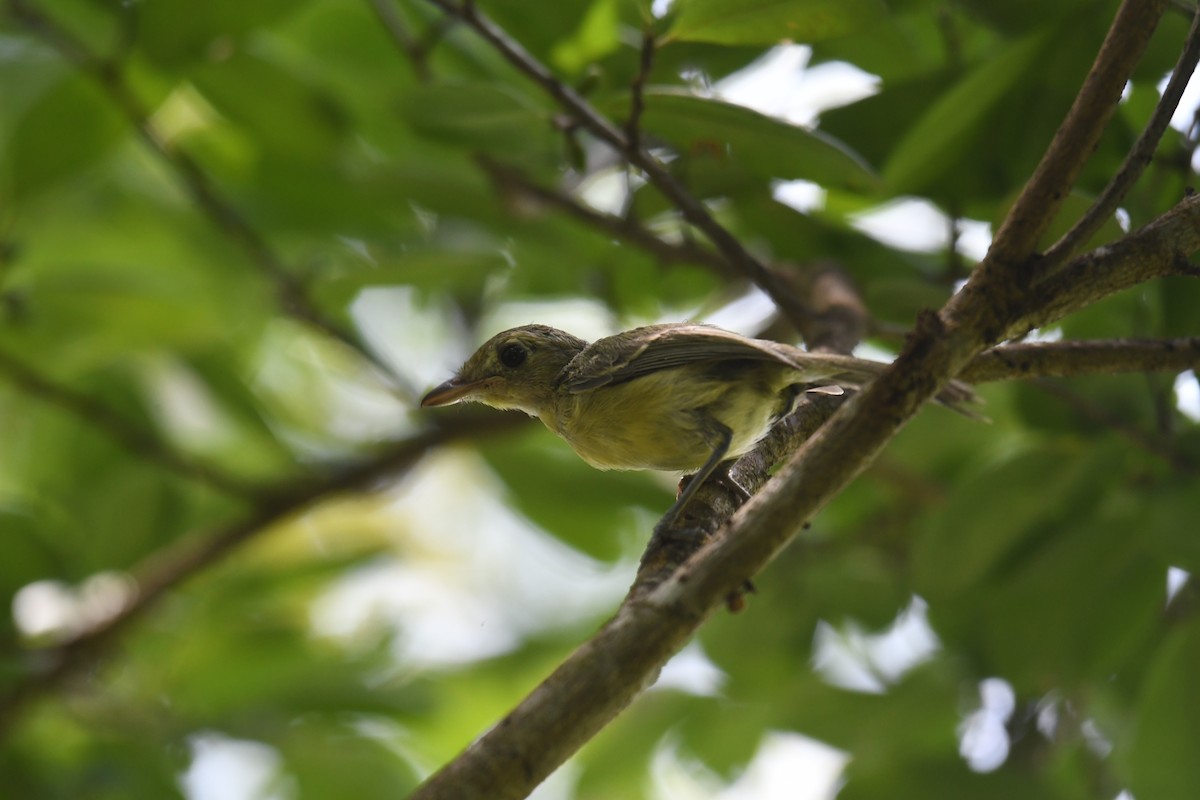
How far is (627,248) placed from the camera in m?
3.73

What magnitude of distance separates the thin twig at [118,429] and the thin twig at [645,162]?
2.01 metres

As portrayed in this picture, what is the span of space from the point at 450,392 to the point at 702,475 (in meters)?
0.99

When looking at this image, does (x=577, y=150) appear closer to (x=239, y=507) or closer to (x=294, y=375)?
(x=239, y=507)

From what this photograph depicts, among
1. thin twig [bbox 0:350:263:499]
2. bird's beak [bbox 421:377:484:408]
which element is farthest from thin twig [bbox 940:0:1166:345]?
thin twig [bbox 0:350:263:499]

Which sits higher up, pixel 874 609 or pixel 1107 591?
pixel 874 609

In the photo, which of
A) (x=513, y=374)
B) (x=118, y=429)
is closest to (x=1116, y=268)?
(x=513, y=374)

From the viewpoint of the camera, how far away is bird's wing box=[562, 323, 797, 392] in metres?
2.57

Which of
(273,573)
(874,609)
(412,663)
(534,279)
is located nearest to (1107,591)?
(874,609)

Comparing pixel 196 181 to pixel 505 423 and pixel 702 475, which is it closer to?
pixel 505 423

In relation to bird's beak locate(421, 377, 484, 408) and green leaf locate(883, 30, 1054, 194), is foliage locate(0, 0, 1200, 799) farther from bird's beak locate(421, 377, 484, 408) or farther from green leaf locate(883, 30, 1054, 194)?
bird's beak locate(421, 377, 484, 408)

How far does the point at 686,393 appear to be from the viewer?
2.65 m

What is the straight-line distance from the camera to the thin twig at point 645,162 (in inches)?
101

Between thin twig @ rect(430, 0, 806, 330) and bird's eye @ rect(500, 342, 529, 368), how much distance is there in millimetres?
695

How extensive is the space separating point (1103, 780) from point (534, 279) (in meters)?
2.40
